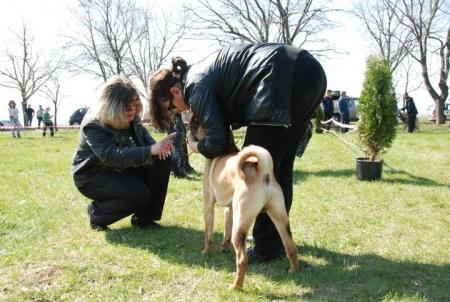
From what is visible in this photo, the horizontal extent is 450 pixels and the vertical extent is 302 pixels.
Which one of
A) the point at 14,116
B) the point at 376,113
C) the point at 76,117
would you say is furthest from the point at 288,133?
the point at 76,117

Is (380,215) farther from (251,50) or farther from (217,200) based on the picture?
(251,50)

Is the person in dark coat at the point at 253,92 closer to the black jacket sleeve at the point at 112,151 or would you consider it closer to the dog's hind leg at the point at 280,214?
the dog's hind leg at the point at 280,214

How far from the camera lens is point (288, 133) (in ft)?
11.2

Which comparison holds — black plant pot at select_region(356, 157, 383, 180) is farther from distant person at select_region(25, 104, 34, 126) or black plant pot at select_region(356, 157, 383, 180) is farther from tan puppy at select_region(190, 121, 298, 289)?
distant person at select_region(25, 104, 34, 126)

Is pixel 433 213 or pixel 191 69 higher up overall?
pixel 191 69

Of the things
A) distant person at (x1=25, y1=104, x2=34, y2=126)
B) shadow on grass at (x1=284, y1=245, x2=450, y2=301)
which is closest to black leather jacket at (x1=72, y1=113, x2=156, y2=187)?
shadow on grass at (x1=284, y1=245, x2=450, y2=301)

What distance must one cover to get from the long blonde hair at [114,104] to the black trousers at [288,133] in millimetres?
1504

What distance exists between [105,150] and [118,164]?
18 centimetres

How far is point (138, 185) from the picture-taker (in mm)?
4398

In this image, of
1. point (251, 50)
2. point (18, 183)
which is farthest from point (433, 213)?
point (18, 183)

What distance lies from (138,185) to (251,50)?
1.90 metres

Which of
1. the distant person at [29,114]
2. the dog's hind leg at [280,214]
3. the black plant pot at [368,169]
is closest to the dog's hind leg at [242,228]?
the dog's hind leg at [280,214]

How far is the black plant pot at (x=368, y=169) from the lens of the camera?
778cm

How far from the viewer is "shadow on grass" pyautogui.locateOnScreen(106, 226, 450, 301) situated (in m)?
3.05
